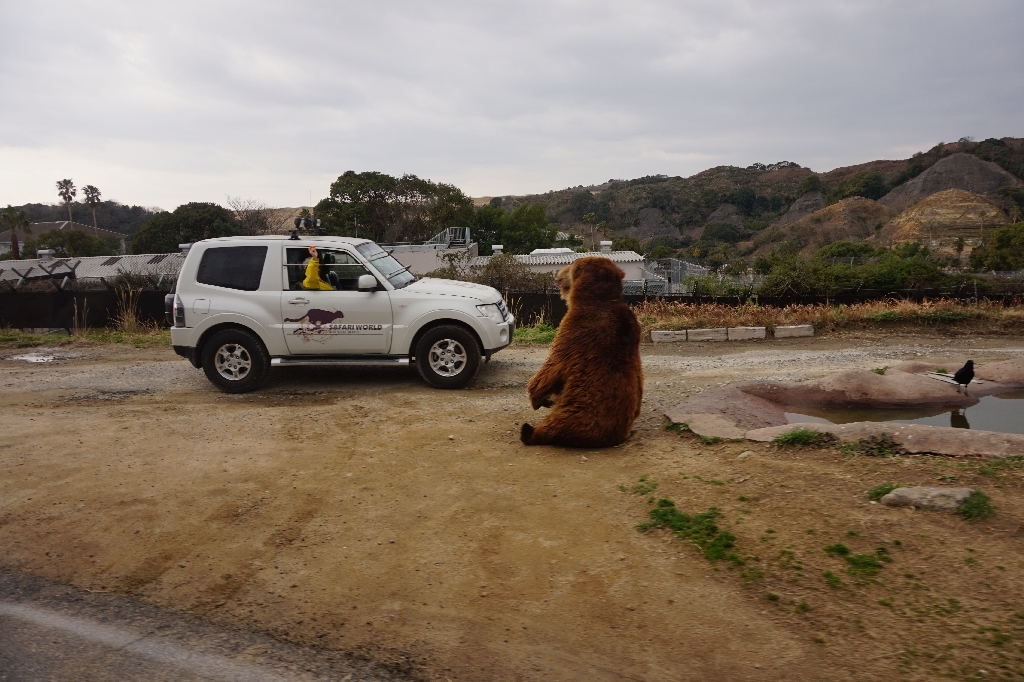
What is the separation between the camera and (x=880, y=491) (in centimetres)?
445

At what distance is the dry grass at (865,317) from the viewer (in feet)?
41.7

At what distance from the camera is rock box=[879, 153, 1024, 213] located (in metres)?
69.5

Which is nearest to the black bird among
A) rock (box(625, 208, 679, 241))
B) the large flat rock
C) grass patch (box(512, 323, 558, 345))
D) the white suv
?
the large flat rock

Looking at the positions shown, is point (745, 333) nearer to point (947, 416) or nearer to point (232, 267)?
point (947, 416)

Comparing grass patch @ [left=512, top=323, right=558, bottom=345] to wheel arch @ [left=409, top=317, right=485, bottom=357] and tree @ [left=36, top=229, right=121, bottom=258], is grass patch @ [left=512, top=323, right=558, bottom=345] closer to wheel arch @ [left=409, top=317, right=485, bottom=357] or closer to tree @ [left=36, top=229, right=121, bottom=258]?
wheel arch @ [left=409, top=317, right=485, bottom=357]

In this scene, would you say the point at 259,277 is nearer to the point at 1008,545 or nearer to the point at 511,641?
the point at 511,641

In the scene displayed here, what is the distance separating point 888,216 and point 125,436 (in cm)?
7081

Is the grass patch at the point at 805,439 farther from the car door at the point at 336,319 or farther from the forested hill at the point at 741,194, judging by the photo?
the forested hill at the point at 741,194

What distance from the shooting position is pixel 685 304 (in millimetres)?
14422

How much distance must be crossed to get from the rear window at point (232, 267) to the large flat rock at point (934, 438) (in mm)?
6343

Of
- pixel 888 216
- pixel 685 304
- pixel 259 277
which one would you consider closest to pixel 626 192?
pixel 888 216

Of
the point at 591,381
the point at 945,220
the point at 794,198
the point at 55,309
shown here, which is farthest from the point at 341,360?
the point at 794,198

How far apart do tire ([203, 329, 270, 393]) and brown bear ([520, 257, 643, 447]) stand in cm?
423

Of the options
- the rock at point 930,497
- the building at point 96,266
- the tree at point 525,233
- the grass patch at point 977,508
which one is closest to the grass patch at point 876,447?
the rock at point 930,497
